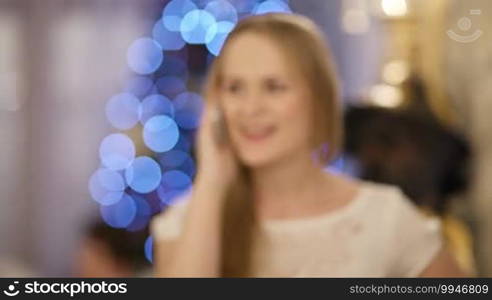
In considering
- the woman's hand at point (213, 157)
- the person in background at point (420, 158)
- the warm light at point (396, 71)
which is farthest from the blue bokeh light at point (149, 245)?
the warm light at point (396, 71)

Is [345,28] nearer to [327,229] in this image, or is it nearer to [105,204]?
[327,229]

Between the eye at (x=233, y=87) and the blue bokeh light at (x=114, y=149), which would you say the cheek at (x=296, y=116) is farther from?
the blue bokeh light at (x=114, y=149)

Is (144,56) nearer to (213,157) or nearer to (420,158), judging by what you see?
(213,157)

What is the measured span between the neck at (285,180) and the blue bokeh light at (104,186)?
198mm

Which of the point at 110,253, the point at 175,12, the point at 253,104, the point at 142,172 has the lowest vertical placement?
the point at 110,253

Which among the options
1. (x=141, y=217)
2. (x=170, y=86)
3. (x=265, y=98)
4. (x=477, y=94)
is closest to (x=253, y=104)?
(x=265, y=98)

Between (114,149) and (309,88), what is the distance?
0.29 m

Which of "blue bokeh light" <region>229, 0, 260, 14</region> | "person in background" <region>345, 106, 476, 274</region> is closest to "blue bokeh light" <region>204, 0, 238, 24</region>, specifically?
"blue bokeh light" <region>229, 0, 260, 14</region>

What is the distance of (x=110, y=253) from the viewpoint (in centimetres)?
109

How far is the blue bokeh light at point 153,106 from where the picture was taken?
43.0 inches

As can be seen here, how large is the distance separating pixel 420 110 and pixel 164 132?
1.22 feet

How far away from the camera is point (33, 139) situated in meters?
1.09

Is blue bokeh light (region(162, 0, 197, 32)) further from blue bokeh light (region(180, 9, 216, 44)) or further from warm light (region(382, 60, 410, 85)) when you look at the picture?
warm light (region(382, 60, 410, 85))

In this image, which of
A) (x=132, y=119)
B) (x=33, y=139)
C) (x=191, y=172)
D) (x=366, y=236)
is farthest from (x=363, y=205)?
(x=33, y=139)
